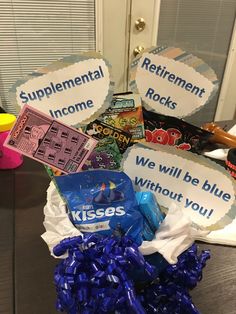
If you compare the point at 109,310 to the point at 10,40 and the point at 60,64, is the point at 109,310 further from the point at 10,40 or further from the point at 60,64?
the point at 10,40

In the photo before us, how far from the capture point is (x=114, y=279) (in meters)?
0.34

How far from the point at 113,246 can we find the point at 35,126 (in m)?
0.21

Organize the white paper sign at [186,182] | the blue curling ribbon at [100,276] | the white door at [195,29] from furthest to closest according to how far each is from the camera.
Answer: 1. the white door at [195,29]
2. the white paper sign at [186,182]
3. the blue curling ribbon at [100,276]

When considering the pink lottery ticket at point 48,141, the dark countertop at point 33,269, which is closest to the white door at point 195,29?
the dark countertop at point 33,269

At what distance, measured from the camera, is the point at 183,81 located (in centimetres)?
47

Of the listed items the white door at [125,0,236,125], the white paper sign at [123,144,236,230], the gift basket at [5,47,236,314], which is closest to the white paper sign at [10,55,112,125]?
the gift basket at [5,47,236,314]

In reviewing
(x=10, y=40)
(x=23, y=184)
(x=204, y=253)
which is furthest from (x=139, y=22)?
(x=204, y=253)

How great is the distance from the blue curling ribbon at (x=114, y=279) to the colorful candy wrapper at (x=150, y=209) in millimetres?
58

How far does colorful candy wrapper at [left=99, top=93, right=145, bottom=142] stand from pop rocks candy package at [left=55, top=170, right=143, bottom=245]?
11 centimetres

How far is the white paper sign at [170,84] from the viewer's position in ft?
1.51

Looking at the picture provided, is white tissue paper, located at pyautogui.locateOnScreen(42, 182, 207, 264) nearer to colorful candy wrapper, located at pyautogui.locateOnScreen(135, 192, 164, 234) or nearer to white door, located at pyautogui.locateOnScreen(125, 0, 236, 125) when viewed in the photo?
colorful candy wrapper, located at pyautogui.locateOnScreen(135, 192, 164, 234)

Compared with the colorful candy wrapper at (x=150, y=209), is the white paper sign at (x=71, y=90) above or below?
above

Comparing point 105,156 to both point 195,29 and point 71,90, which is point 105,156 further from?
point 195,29

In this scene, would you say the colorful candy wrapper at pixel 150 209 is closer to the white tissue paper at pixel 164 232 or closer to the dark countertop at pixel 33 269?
the white tissue paper at pixel 164 232
